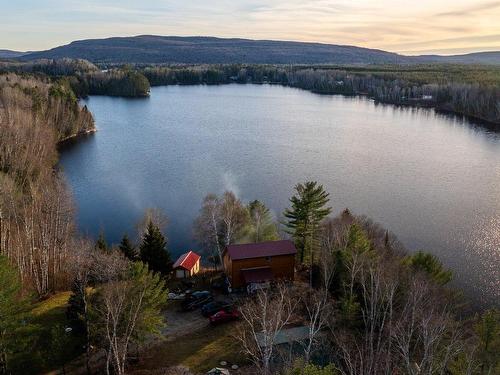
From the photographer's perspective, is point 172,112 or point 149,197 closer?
point 149,197

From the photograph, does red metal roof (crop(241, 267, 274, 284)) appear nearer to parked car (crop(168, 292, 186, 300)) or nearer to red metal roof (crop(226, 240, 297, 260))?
red metal roof (crop(226, 240, 297, 260))

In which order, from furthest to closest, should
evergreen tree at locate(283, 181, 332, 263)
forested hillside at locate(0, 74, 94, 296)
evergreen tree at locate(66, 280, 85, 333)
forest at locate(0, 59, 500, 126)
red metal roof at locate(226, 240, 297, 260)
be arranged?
forest at locate(0, 59, 500, 126) → evergreen tree at locate(283, 181, 332, 263) → forested hillside at locate(0, 74, 94, 296) → red metal roof at locate(226, 240, 297, 260) → evergreen tree at locate(66, 280, 85, 333)

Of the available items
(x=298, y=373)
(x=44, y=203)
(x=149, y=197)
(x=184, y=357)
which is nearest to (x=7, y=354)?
(x=184, y=357)

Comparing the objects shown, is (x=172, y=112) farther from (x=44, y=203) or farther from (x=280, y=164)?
(x=44, y=203)

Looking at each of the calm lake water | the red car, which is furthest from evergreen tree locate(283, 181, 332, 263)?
the calm lake water

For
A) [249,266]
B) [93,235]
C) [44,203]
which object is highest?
[44,203]

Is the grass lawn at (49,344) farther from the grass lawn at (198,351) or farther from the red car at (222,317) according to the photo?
the red car at (222,317)

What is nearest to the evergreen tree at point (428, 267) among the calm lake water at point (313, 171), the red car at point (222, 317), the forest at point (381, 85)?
the calm lake water at point (313, 171)
